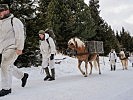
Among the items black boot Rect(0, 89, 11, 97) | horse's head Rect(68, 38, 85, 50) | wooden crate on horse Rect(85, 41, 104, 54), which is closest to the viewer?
black boot Rect(0, 89, 11, 97)

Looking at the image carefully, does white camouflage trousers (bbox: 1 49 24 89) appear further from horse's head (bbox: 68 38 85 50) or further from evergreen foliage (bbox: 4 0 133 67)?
evergreen foliage (bbox: 4 0 133 67)

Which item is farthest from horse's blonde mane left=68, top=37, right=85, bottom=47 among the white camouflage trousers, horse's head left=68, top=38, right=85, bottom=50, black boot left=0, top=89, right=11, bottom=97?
black boot left=0, top=89, right=11, bottom=97

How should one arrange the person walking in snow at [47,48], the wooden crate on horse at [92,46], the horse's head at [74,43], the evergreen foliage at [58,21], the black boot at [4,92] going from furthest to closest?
the evergreen foliage at [58,21]
the wooden crate on horse at [92,46]
the horse's head at [74,43]
the person walking in snow at [47,48]
the black boot at [4,92]

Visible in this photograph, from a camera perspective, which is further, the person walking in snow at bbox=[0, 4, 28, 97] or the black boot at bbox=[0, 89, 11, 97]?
the person walking in snow at bbox=[0, 4, 28, 97]

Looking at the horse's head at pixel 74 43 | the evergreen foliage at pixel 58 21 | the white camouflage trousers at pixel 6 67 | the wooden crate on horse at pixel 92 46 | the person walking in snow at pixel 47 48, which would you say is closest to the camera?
the white camouflage trousers at pixel 6 67

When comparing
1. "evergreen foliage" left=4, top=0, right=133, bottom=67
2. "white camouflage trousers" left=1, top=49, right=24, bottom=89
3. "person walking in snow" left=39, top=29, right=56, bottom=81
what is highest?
"evergreen foliage" left=4, top=0, right=133, bottom=67

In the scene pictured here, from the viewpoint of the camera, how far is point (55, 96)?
775cm

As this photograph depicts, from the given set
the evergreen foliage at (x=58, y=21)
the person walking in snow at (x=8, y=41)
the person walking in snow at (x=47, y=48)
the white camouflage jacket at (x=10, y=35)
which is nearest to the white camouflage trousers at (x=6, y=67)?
the person walking in snow at (x=8, y=41)

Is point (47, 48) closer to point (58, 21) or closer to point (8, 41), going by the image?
point (8, 41)

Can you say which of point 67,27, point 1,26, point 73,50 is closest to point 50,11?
point 67,27

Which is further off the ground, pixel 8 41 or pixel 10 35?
pixel 10 35

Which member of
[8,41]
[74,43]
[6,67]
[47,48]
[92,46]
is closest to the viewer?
[6,67]

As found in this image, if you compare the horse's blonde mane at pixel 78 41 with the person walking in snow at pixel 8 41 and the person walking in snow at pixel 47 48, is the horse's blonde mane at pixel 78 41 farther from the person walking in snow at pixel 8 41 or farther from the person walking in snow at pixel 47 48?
the person walking in snow at pixel 8 41

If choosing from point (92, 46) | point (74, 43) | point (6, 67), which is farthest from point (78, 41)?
point (6, 67)
